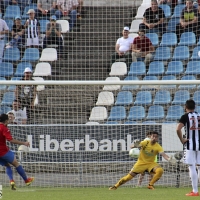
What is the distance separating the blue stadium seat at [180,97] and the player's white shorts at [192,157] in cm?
376

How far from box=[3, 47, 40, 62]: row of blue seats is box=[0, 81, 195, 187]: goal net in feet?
5.69

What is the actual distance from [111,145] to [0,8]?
5012mm

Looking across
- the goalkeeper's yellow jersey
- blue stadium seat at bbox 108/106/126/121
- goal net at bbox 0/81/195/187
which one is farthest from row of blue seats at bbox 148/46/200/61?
the goalkeeper's yellow jersey

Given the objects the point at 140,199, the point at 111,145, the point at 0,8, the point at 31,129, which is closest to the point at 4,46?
the point at 0,8

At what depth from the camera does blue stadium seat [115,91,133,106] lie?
17.7 meters

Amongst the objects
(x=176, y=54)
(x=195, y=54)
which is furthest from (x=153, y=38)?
(x=195, y=54)

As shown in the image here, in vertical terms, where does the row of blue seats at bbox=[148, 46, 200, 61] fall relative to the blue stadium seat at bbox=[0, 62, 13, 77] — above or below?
above

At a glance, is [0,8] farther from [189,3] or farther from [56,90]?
[189,3]

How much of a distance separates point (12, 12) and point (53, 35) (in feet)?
4.99

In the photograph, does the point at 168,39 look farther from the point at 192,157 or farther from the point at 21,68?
the point at 192,157

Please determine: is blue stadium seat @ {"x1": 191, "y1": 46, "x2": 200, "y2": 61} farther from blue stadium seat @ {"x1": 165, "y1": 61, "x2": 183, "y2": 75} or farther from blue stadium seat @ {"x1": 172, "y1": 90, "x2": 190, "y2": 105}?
blue stadium seat @ {"x1": 172, "y1": 90, "x2": 190, "y2": 105}

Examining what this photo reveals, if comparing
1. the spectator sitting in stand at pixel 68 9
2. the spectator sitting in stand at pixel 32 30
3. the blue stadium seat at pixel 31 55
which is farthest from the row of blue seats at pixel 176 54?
the spectator sitting in stand at pixel 32 30

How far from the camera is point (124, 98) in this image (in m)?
17.9

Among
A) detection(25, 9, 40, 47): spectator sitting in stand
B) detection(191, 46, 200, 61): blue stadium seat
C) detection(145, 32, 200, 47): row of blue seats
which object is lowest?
detection(191, 46, 200, 61): blue stadium seat
